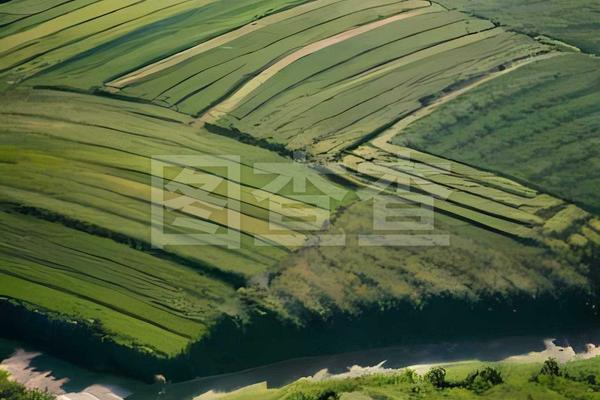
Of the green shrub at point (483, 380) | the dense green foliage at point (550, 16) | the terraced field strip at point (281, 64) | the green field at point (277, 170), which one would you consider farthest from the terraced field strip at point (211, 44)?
the green shrub at point (483, 380)

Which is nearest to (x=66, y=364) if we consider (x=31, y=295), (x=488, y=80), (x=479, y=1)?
(x=31, y=295)

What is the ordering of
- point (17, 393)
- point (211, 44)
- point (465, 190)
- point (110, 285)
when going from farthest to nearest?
point (211, 44) < point (465, 190) < point (110, 285) < point (17, 393)

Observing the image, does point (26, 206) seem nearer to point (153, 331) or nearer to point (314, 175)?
point (153, 331)

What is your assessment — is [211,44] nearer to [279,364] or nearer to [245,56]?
[245,56]

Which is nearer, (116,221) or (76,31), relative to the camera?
(116,221)

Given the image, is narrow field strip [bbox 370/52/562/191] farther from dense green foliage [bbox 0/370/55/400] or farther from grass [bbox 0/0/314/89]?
dense green foliage [bbox 0/370/55/400]

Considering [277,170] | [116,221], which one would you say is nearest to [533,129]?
[277,170]

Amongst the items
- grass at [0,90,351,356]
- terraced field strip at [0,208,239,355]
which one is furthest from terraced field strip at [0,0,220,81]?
terraced field strip at [0,208,239,355]

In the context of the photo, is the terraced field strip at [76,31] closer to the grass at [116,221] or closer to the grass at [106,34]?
the grass at [106,34]
